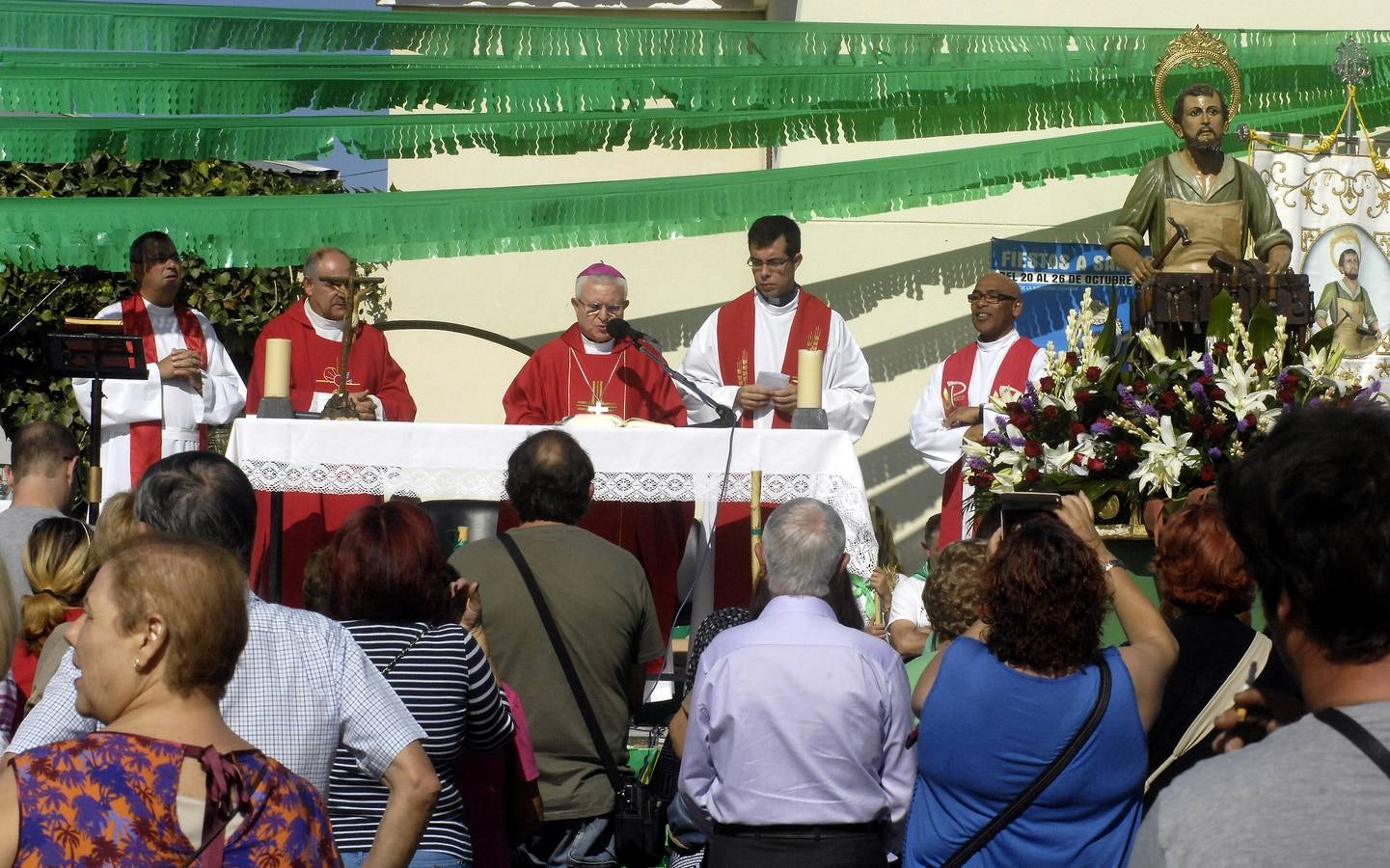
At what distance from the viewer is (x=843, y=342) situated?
834 centimetres

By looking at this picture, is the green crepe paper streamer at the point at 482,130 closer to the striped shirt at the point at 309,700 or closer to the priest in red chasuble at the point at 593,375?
the priest in red chasuble at the point at 593,375

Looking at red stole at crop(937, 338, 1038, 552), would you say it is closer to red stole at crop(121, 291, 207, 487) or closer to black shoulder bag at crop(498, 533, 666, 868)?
red stole at crop(121, 291, 207, 487)

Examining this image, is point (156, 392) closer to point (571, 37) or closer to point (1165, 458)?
point (571, 37)

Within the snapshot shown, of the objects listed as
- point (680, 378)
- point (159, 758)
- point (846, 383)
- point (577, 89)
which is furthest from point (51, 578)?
point (846, 383)

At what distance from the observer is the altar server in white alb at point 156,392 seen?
7.84m

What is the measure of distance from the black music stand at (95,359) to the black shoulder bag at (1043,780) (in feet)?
14.1

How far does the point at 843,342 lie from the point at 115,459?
11.1 feet

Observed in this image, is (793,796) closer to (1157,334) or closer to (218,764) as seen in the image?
(218,764)

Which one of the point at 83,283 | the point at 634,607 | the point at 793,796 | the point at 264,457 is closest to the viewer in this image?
the point at 793,796

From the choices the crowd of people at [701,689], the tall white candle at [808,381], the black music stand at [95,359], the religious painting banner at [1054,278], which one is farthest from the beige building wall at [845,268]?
the crowd of people at [701,689]

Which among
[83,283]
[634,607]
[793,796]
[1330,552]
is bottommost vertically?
[793,796]

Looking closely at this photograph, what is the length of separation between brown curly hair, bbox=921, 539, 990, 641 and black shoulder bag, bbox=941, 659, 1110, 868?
28.8 inches

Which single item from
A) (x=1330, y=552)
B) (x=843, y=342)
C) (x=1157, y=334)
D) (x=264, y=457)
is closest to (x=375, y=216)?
(x=264, y=457)

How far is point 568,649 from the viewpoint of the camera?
A: 430 cm
